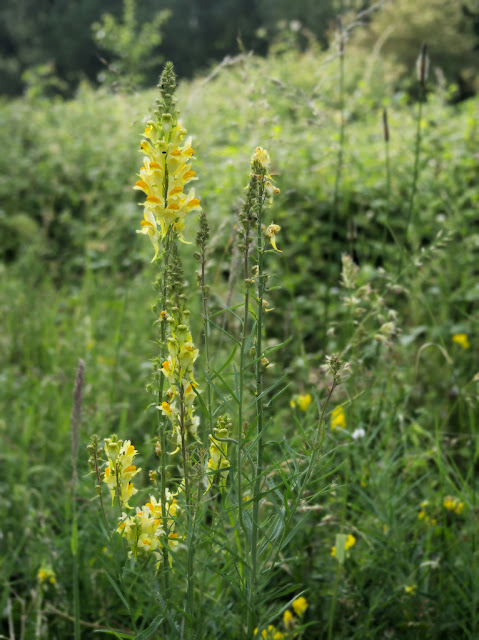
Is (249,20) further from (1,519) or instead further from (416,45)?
(1,519)

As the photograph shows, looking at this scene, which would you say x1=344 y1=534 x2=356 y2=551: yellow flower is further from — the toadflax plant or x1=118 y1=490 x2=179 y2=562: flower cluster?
x1=118 y1=490 x2=179 y2=562: flower cluster

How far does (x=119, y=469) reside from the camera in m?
1.00

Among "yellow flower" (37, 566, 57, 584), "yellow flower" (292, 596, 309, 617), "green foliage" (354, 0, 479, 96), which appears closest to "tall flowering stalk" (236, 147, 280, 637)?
"yellow flower" (292, 596, 309, 617)

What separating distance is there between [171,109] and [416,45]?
46.0ft

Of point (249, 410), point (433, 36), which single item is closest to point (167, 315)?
point (249, 410)

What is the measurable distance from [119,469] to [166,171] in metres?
0.50

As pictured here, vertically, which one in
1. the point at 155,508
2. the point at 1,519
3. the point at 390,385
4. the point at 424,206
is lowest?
the point at 1,519

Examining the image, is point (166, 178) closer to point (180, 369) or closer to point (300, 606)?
point (180, 369)

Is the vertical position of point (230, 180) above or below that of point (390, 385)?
above

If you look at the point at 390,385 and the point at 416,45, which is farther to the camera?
the point at 416,45

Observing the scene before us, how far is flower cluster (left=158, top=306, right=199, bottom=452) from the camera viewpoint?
918 millimetres

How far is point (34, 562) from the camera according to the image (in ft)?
5.34

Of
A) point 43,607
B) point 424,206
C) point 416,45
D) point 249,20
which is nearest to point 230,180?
point 424,206

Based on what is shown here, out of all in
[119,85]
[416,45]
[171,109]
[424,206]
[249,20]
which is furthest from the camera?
[249,20]
